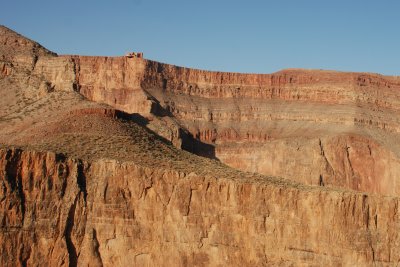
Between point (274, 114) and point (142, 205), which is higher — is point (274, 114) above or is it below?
above

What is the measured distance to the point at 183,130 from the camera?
104188 millimetres

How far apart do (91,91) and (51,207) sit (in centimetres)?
4737

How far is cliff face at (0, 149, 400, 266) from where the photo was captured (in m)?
56.8

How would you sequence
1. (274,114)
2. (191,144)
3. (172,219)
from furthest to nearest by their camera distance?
1. (274,114)
2. (191,144)
3. (172,219)

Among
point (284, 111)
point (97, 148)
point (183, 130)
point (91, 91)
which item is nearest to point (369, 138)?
point (284, 111)

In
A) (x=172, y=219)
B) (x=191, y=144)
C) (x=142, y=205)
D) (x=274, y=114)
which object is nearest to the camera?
(x=172, y=219)

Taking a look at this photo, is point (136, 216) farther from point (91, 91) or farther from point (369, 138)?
point (369, 138)

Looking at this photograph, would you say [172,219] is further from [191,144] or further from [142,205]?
[191,144]

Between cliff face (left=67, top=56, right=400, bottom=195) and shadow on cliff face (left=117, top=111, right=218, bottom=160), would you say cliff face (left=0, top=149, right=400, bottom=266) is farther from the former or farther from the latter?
shadow on cliff face (left=117, top=111, right=218, bottom=160)

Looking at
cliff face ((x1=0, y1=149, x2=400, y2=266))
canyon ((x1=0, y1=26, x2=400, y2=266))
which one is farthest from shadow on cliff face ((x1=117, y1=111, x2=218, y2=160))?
cliff face ((x1=0, y1=149, x2=400, y2=266))

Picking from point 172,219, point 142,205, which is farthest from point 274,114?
point 172,219

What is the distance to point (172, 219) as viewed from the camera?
5872 cm

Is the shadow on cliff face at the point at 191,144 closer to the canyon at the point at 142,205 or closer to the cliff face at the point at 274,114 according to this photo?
the cliff face at the point at 274,114

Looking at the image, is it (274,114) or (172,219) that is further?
(274,114)
